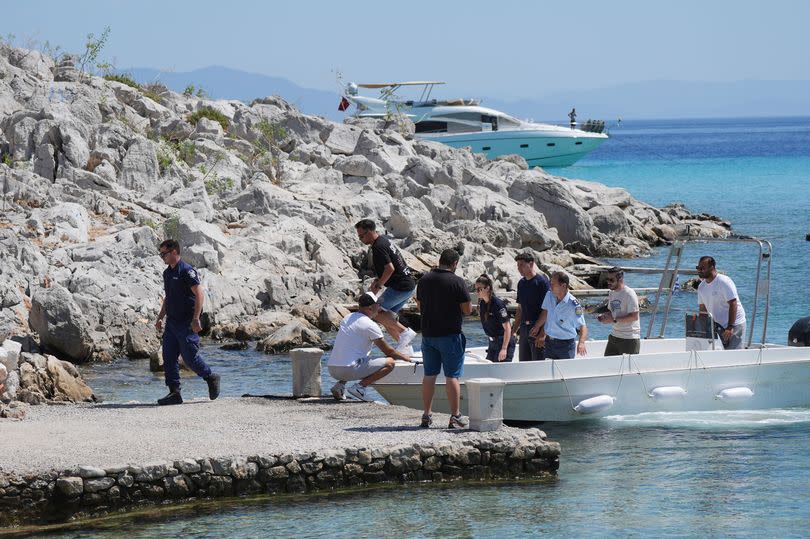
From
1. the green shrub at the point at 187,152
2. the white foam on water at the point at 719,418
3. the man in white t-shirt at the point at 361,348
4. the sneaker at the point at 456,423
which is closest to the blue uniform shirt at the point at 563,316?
the white foam on water at the point at 719,418

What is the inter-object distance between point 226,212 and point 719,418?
1637 centimetres

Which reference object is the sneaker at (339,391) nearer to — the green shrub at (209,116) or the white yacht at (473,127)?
the green shrub at (209,116)

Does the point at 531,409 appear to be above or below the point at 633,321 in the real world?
below

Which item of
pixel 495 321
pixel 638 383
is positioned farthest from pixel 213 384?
pixel 638 383

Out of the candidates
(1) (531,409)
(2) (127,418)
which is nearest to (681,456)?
(1) (531,409)

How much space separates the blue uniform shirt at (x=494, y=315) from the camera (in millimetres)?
14539

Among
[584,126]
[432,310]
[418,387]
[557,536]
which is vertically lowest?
[557,536]

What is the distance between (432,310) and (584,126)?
7068 centimetres

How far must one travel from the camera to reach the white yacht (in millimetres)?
69938

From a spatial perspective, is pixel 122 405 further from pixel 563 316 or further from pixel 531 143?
pixel 531 143

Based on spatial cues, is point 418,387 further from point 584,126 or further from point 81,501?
point 584,126

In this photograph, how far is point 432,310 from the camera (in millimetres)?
11891

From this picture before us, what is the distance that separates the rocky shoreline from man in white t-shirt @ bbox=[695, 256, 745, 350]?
1427mm

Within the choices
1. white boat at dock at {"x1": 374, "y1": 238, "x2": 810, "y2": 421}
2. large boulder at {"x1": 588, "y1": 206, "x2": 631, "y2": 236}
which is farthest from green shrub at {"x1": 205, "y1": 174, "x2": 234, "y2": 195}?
white boat at dock at {"x1": 374, "y1": 238, "x2": 810, "y2": 421}
